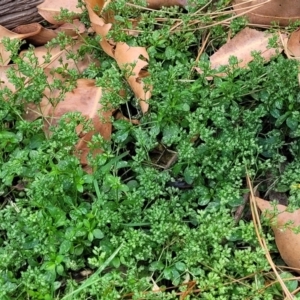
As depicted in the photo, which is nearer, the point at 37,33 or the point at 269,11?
the point at 269,11

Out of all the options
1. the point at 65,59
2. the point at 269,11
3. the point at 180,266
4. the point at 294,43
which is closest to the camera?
the point at 180,266

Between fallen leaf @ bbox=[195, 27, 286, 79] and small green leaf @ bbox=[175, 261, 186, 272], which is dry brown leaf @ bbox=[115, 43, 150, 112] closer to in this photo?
fallen leaf @ bbox=[195, 27, 286, 79]

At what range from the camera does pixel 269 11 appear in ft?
7.66

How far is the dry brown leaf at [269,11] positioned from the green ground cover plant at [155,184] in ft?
0.29

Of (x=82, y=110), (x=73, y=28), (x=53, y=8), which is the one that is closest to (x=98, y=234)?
(x=82, y=110)

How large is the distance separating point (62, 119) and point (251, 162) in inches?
28.2

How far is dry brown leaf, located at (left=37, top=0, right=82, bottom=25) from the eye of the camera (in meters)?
2.46

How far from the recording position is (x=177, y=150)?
2.13 meters

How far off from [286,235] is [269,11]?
37.4 inches

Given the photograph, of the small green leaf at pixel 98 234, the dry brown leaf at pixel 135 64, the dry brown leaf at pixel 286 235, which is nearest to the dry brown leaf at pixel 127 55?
the dry brown leaf at pixel 135 64

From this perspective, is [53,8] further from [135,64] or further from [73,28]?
[135,64]

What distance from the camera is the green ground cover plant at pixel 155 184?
1911 mm

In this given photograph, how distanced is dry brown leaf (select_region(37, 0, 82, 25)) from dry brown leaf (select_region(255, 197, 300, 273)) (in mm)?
1222

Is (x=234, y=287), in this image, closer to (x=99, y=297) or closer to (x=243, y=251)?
(x=243, y=251)
